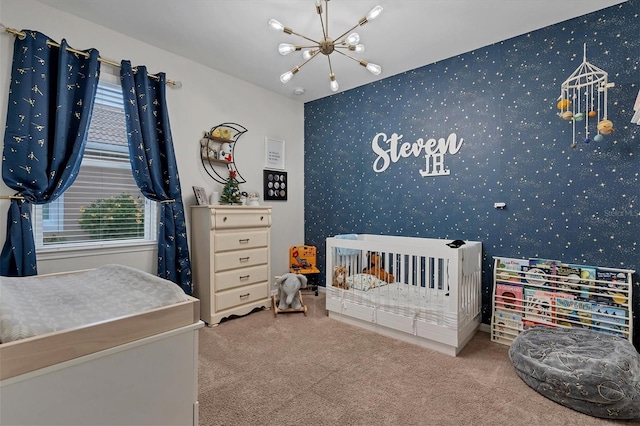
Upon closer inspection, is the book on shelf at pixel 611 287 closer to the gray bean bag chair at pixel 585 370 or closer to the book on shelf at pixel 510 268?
the gray bean bag chair at pixel 585 370

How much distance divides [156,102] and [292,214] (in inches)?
80.4

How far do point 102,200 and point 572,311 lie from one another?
3.78 meters

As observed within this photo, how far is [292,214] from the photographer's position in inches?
165

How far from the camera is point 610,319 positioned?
2146 millimetres

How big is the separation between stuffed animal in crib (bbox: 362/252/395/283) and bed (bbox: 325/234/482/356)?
0.01m

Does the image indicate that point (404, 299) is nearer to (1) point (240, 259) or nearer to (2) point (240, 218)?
(1) point (240, 259)

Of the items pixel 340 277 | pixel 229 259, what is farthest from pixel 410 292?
pixel 229 259

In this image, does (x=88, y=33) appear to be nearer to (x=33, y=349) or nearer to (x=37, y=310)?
(x=37, y=310)

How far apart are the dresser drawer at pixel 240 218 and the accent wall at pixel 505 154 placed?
1053mm

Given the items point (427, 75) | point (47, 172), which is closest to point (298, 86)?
point (427, 75)

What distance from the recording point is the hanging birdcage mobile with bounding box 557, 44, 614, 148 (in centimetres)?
221

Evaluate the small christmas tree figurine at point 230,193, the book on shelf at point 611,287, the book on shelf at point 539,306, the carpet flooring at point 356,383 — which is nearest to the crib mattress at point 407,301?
the carpet flooring at point 356,383

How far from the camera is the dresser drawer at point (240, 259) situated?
2918 mm

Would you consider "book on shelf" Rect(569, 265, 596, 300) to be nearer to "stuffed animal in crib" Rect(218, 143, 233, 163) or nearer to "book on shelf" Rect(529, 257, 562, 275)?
"book on shelf" Rect(529, 257, 562, 275)
